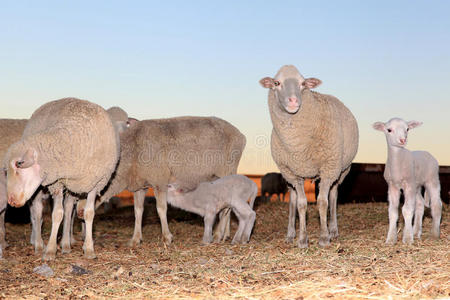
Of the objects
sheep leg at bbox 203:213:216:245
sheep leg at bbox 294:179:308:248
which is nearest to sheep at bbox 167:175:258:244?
sheep leg at bbox 203:213:216:245

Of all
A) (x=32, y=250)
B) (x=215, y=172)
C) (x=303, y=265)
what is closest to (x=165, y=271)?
(x=303, y=265)

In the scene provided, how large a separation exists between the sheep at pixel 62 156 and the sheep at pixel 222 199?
88.9 inches

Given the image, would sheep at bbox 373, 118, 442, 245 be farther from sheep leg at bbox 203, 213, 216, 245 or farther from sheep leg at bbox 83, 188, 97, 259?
sheep leg at bbox 83, 188, 97, 259

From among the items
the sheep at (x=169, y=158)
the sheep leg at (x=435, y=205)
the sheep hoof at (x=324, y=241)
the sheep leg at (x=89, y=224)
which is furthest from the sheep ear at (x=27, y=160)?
the sheep leg at (x=435, y=205)

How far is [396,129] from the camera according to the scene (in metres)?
7.60

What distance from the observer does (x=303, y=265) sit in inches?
241

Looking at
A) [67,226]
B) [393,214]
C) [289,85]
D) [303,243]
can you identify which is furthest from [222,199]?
[393,214]

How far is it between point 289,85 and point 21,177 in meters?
3.75

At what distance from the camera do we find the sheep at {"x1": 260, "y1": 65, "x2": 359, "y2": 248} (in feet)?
25.3

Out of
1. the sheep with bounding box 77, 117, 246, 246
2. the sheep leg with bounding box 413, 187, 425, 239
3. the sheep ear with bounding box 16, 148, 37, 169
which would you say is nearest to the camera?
the sheep ear with bounding box 16, 148, 37, 169

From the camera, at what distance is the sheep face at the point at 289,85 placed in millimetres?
7258

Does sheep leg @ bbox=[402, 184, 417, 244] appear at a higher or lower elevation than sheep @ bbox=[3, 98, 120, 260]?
lower

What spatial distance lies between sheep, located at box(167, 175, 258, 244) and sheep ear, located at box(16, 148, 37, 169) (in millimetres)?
3573

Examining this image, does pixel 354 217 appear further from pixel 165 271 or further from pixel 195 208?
pixel 165 271
